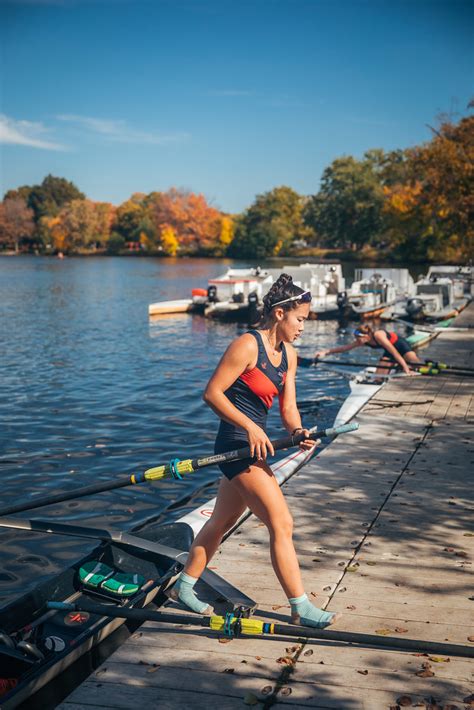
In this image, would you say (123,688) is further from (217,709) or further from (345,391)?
(345,391)

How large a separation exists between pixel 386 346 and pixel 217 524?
1188 cm

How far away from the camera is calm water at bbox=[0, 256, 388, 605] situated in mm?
11463

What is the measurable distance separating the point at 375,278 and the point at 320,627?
1685 inches

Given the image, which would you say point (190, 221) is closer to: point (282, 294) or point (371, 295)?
point (371, 295)

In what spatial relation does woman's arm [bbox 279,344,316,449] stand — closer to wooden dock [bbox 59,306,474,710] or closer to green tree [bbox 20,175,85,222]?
wooden dock [bbox 59,306,474,710]

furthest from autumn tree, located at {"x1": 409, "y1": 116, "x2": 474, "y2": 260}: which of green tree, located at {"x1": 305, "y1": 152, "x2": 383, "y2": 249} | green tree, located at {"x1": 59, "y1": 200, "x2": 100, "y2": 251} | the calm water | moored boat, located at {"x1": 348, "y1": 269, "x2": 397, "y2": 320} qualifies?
green tree, located at {"x1": 59, "y1": 200, "x2": 100, "y2": 251}

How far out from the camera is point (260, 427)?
5.48 meters

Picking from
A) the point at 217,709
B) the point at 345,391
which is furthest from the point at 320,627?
the point at 345,391

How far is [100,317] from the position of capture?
44.7 meters

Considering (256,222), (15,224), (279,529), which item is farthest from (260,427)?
(15,224)

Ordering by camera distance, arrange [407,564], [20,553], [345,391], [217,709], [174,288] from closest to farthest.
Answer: [217,709]
[407,564]
[20,553]
[345,391]
[174,288]

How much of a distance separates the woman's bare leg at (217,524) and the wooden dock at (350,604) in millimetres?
497

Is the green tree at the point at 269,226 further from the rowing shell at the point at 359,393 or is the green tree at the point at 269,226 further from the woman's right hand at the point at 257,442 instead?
the woman's right hand at the point at 257,442

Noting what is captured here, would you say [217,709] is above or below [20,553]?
above
